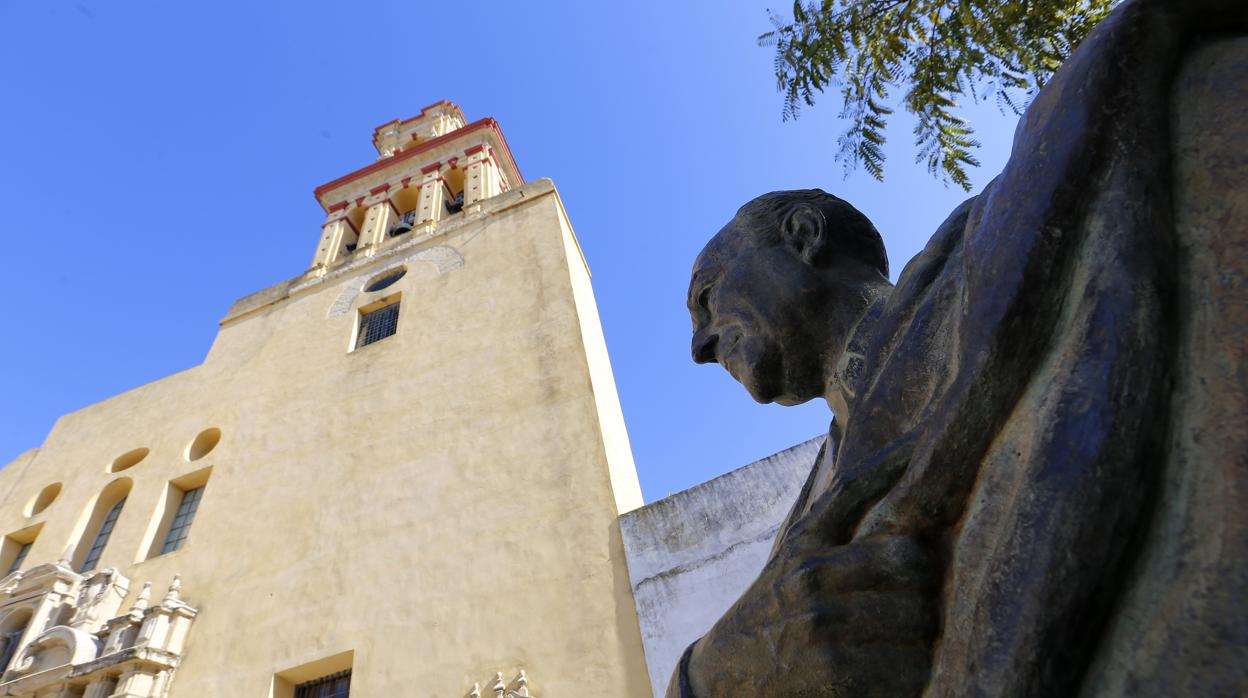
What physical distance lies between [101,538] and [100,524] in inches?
16.3

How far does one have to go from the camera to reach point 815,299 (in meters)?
1.78

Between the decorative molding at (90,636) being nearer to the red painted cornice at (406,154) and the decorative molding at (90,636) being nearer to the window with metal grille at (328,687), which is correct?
the window with metal grille at (328,687)

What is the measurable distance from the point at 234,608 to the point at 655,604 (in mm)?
5281

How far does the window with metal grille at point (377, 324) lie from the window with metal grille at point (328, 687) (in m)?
5.82

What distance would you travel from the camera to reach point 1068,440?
92 centimetres

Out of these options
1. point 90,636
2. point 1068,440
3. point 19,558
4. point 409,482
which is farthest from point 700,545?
point 19,558

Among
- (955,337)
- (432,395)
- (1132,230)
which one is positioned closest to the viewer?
(1132,230)

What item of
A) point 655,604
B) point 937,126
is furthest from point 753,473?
point 937,126

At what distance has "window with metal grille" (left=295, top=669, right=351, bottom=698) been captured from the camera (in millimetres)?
7773

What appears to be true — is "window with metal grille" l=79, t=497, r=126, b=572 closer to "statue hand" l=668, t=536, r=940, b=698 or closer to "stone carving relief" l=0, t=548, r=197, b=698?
"stone carving relief" l=0, t=548, r=197, b=698

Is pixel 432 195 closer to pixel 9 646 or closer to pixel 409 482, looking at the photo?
pixel 409 482

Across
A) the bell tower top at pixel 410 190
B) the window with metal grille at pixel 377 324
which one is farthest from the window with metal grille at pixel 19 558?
the bell tower top at pixel 410 190

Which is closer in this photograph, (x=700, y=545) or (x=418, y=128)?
(x=700, y=545)

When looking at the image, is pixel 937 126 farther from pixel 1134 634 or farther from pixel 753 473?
pixel 753 473
